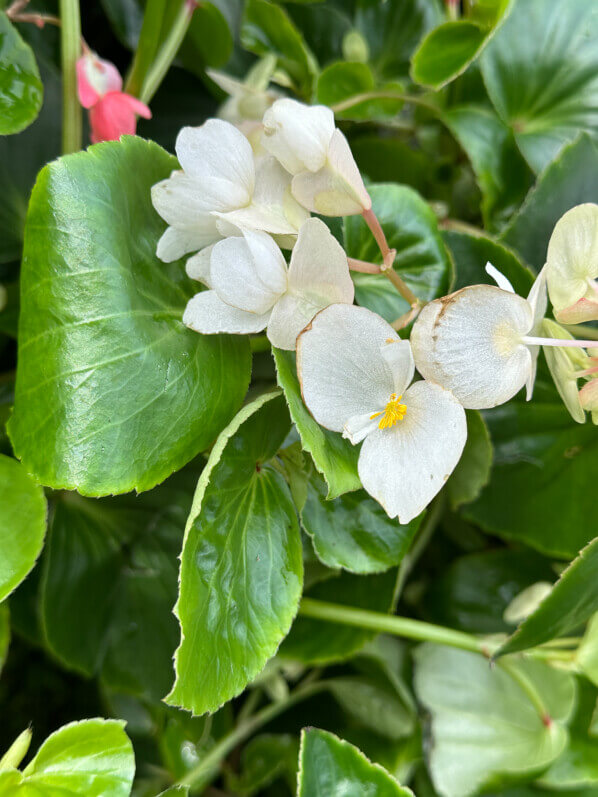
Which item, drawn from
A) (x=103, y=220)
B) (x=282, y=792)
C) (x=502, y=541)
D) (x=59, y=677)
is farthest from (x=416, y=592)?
(x=103, y=220)

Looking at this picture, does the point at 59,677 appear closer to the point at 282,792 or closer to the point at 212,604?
the point at 282,792

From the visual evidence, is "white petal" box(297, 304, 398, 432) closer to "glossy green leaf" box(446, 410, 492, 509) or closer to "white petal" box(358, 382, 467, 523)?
"white petal" box(358, 382, 467, 523)

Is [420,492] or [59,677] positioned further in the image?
[59,677]

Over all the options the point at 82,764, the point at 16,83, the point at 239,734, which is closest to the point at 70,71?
the point at 16,83

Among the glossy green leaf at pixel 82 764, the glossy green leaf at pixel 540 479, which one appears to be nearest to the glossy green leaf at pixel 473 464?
the glossy green leaf at pixel 540 479

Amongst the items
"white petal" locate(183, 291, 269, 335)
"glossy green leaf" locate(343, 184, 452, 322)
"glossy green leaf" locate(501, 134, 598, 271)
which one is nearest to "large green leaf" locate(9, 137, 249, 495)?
"white petal" locate(183, 291, 269, 335)

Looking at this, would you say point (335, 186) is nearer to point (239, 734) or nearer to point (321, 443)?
point (321, 443)
